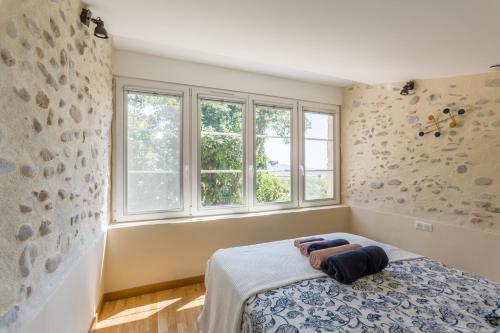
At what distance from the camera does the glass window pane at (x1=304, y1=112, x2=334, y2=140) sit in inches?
150

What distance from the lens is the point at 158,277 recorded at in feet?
8.83

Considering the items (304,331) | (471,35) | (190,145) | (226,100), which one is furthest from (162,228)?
(471,35)

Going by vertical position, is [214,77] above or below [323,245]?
above

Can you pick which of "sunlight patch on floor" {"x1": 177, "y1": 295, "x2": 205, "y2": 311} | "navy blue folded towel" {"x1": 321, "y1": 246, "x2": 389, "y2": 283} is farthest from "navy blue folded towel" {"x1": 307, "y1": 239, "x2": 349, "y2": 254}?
"sunlight patch on floor" {"x1": 177, "y1": 295, "x2": 205, "y2": 311}

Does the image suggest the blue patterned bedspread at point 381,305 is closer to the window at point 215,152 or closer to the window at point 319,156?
the window at point 215,152

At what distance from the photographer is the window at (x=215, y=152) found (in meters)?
2.77

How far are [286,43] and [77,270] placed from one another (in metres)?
2.27

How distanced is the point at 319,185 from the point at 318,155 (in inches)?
18.5

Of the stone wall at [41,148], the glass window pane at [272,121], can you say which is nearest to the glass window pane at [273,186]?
the glass window pane at [272,121]

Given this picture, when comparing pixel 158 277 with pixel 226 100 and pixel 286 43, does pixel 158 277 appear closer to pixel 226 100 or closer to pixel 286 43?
pixel 226 100

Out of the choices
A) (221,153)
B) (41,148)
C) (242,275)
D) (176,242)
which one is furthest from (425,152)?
(41,148)

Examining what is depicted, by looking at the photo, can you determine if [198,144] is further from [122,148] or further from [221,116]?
[122,148]

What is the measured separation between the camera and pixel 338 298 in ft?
4.49

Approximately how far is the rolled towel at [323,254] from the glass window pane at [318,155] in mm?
2028
